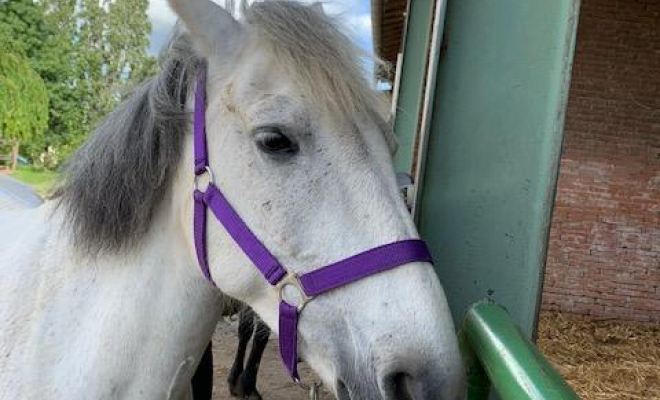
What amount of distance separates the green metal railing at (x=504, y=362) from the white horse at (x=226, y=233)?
0.31 ft

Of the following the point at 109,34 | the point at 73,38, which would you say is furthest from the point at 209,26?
the point at 73,38

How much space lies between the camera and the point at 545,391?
2.87ft

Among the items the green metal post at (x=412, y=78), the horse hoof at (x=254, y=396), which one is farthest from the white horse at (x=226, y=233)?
the green metal post at (x=412, y=78)

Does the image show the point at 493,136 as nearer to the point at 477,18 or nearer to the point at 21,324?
the point at 477,18

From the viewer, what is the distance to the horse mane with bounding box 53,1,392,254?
1372 millimetres

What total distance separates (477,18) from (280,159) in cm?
78

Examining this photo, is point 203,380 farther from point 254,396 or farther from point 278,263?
point 278,263

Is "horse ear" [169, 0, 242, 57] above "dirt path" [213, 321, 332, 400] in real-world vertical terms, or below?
above

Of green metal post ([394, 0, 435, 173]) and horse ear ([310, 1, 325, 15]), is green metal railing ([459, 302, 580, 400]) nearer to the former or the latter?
horse ear ([310, 1, 325, 15])

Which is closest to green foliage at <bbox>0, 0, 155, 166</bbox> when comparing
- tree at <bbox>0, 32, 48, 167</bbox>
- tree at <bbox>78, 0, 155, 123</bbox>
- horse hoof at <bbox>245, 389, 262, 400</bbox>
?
tree at <bbox>78, 0, 155, 123</bbox>

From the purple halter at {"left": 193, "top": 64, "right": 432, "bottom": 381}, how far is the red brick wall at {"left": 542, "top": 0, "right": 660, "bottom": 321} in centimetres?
558

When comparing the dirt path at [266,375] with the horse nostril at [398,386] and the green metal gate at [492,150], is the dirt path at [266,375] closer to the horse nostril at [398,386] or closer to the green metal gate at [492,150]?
the green metal gate at [492,150]

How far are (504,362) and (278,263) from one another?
1.64 ft

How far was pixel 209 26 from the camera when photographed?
1.42 meters
